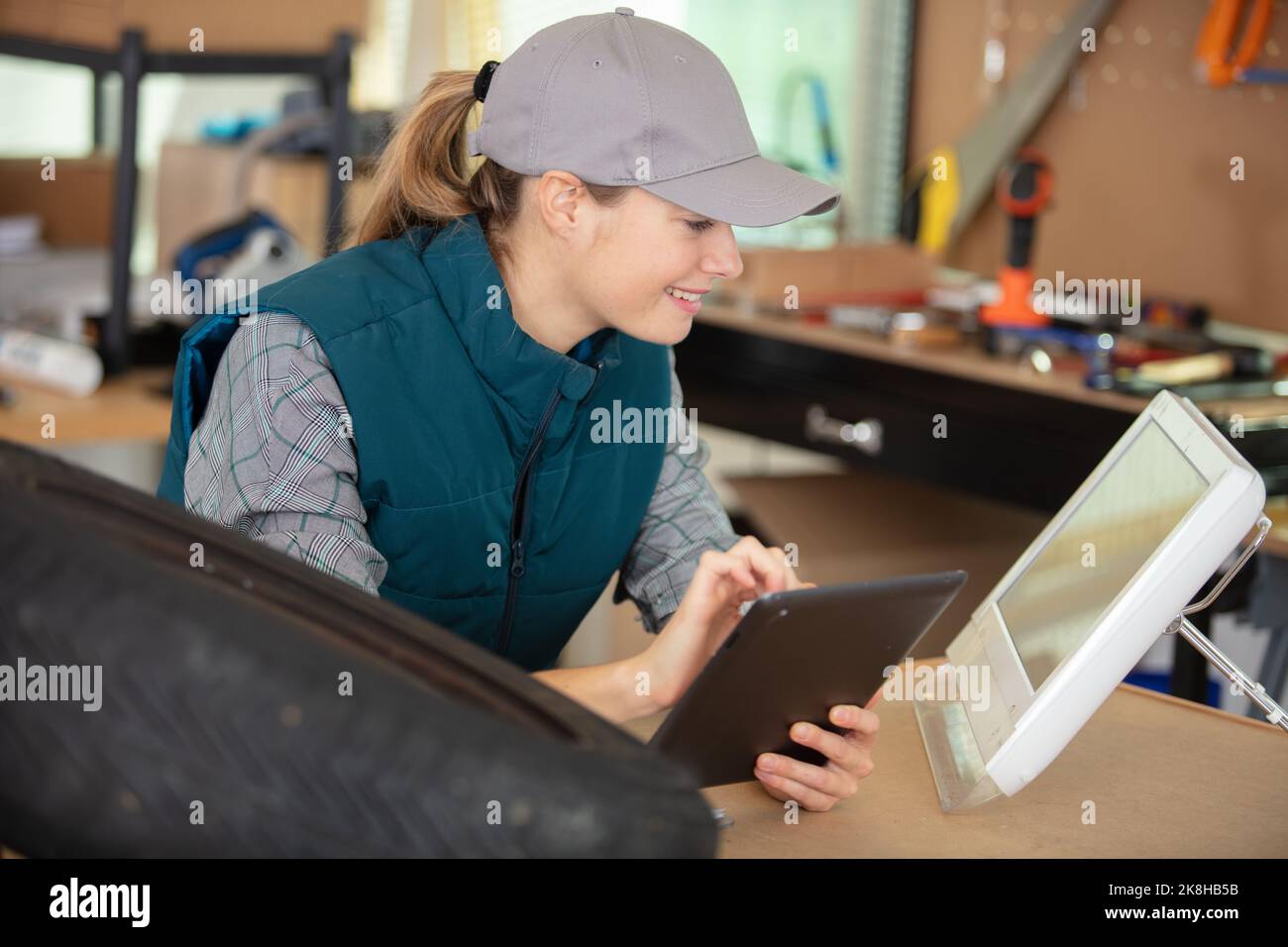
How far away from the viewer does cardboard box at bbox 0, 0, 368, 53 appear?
2.29m

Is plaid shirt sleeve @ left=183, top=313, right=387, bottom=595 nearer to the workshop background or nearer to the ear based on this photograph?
the ear

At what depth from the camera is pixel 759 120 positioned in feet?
11.5

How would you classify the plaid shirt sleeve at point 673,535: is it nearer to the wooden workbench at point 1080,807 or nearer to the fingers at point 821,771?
the wooden workbench at point 1080,807

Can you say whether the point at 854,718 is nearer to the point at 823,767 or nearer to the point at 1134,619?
the point at 823,767

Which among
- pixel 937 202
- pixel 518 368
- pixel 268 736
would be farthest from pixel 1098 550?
pixel 937 202

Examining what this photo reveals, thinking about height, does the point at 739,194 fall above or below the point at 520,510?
above

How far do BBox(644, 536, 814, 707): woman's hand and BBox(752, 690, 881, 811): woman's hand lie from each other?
0.31 feet

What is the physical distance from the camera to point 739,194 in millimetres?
1206

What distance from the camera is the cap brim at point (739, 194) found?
47.1 inches

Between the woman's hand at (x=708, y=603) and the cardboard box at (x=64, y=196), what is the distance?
7.77 ft

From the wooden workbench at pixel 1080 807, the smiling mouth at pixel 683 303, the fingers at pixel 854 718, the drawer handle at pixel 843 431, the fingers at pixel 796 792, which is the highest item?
the smiling mouth at pixel 683 303

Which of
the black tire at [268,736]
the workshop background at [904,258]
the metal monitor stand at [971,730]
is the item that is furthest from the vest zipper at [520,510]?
the black tire at [268,736]

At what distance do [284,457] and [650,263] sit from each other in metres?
0.35
